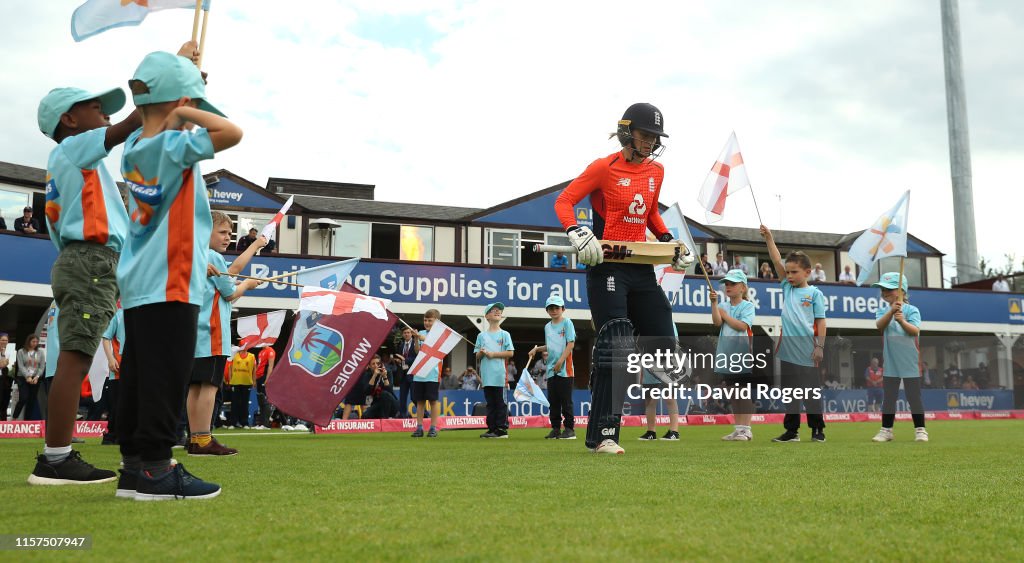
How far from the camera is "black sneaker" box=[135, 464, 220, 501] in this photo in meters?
3.69

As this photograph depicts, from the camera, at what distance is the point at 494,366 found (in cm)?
1341

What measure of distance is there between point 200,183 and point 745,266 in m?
37.1

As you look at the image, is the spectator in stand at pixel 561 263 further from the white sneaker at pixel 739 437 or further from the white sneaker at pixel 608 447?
the white sneaker at pixel 608 447

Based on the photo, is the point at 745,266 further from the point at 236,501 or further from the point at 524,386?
the point at 236,501

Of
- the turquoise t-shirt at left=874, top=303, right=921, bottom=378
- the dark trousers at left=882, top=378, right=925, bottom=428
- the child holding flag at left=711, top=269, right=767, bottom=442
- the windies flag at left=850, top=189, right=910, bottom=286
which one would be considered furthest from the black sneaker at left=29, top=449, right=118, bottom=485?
the windies flag at left=850, top=189, right=910, bottom=286

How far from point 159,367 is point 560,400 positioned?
9.55 metres

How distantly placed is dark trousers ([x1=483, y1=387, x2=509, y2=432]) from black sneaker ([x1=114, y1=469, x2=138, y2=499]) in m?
9.15

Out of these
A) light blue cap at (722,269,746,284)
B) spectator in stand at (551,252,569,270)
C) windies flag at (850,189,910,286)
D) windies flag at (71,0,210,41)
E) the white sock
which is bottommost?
the white sock

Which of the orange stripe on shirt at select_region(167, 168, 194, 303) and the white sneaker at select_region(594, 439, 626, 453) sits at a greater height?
the orange stripe on shirt at select_region(167, 168, 194, 303)

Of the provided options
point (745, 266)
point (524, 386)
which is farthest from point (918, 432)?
point (745, 266)

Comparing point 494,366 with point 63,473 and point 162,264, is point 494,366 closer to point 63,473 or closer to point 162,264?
point 63,473

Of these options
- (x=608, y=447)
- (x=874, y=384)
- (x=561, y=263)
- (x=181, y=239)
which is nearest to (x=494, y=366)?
(x=608, y=447)

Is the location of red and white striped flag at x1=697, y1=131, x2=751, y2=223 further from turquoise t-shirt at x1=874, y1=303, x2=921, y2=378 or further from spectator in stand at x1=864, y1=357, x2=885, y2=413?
spectator in stand at x1=864, y1=357, x2=885, y2=413

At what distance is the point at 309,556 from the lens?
2.43m
